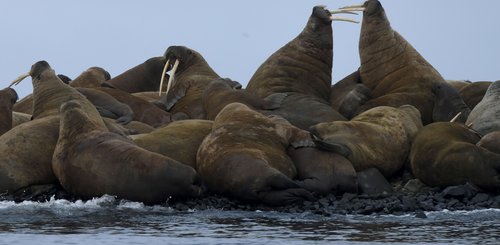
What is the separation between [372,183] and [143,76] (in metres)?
8.49

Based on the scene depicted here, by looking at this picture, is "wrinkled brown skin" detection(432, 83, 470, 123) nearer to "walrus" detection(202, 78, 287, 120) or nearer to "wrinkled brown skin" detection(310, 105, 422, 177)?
"wrinkled brown skin" detection(310, 105, 422, 177)

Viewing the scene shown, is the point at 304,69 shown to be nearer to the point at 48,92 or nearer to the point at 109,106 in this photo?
the point at 109,106

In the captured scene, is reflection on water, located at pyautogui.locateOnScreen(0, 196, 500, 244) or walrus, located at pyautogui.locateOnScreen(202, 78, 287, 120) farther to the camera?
walrus, located at pyautogui.locateOnScreen(202, 78, 287, 120)

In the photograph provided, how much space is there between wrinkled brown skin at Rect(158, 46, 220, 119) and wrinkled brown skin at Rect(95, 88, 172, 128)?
38 cm

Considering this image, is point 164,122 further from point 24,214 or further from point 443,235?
point 443,235

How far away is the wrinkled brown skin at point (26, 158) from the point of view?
1504 centimetres

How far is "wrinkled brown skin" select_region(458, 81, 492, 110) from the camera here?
60.3 feet

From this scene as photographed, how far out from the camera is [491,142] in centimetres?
1462

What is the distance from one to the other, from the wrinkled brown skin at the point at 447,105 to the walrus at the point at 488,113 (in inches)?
14.9

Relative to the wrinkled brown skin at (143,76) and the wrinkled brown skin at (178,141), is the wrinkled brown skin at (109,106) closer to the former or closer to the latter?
the wrinkled brown skin at (178,141)

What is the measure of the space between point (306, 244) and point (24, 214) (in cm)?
397

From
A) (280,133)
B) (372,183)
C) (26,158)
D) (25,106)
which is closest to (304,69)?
(280,133)

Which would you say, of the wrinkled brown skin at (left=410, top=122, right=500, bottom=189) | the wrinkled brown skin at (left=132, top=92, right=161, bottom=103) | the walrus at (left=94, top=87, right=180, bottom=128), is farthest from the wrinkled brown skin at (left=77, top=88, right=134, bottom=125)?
the wrinkled brown skin at (left=410, top=122, right=500, bottom=189)

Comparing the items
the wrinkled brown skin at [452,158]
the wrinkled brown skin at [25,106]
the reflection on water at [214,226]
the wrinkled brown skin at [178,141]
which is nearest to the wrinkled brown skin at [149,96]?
the wrinkled brown skin at [25,106]
